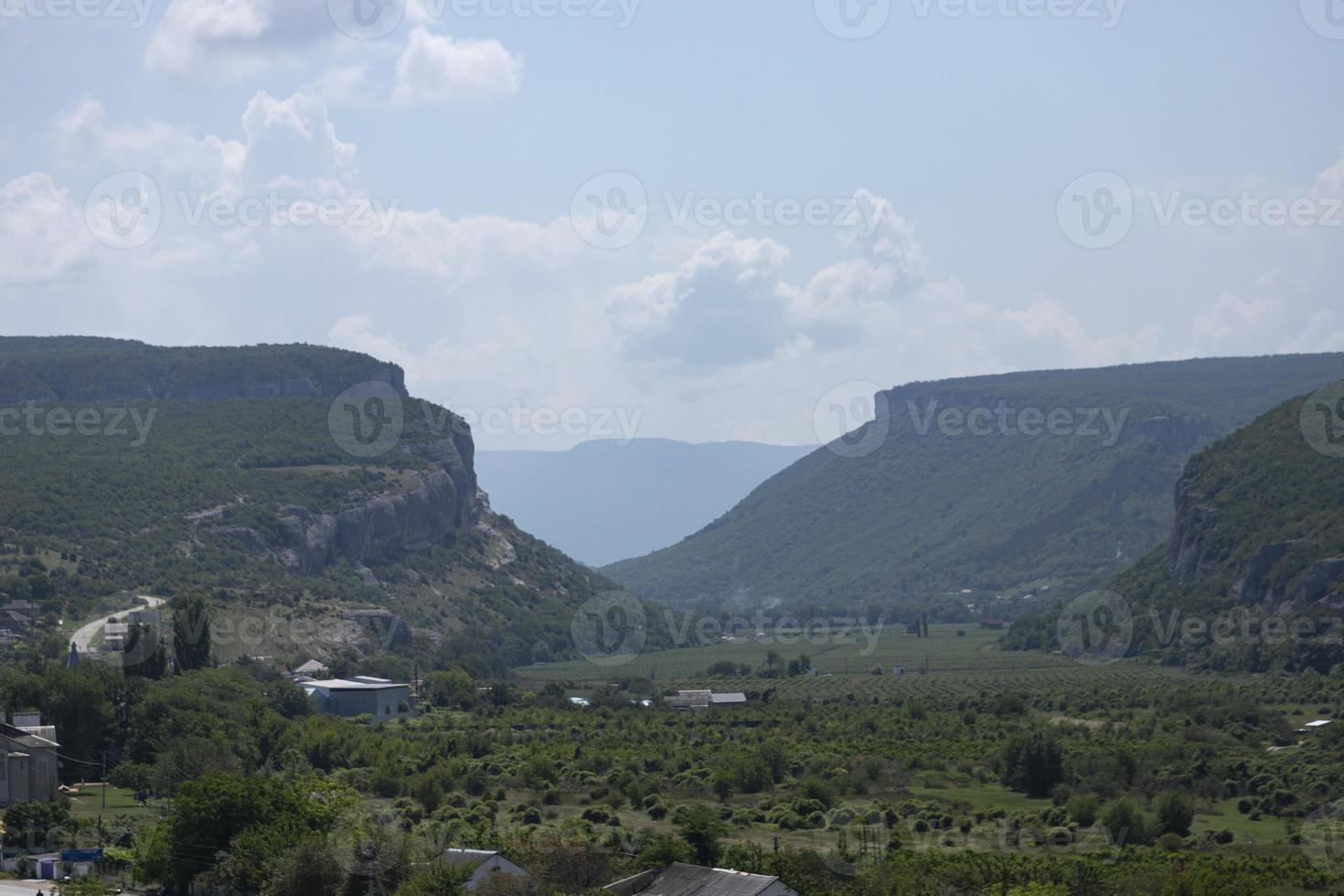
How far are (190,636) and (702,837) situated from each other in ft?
115

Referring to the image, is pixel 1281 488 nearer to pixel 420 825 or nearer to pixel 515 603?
pixel 515 603

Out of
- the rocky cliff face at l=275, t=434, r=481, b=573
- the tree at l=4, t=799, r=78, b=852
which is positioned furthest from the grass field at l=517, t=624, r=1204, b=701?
the tree at l=4, t=799, r=78, b=852

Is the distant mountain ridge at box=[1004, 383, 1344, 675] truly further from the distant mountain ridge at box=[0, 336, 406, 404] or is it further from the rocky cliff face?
the distant mountain ridge at box=[0, 336, 406, 404]

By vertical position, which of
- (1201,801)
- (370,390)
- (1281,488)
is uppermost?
(370,390)

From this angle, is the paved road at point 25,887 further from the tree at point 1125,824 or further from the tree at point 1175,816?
the tree at point 1175,816

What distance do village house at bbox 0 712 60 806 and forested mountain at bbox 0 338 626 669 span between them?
126 feet

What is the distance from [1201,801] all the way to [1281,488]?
207ft

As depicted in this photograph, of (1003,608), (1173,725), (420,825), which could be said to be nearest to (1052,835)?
(420,825)

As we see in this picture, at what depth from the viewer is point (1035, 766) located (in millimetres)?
54969

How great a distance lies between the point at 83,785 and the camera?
53.8 meters

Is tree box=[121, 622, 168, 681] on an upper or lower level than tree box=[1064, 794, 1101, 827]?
upper

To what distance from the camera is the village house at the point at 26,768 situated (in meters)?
47.9

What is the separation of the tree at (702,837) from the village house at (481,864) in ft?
17.3

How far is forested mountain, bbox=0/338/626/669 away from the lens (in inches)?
3905
